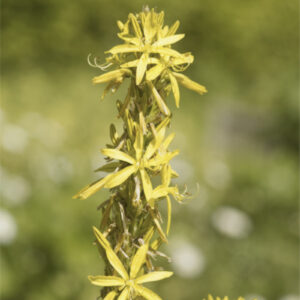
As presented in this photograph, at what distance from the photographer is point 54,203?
4.49 metres

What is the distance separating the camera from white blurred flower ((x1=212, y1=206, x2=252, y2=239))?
179 inches

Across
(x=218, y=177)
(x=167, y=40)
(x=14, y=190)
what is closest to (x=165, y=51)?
(x=167, y=40)

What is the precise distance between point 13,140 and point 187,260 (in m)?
2.38

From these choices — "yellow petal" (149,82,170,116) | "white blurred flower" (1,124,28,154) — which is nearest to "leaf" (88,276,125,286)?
"yellow petal" (149,82,170,116)

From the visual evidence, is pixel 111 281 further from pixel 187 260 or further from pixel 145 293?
pixel 187 260

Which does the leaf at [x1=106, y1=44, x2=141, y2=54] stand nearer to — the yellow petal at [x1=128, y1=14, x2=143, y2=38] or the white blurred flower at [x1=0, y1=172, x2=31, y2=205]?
the yellow petal at [x1=128, y1=14, x2=143, y2=38]

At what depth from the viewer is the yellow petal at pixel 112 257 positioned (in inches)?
49.1

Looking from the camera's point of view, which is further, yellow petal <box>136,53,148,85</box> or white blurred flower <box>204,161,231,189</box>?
white blurred flower <box>204,161,231,189</box>

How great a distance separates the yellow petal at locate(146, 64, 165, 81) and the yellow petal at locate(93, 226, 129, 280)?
0.41m

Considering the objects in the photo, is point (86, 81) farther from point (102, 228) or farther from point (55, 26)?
point (102, 228)

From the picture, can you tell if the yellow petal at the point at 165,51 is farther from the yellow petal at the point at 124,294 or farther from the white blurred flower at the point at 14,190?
the white blurred flower at the point at 14,190

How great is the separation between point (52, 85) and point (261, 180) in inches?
163

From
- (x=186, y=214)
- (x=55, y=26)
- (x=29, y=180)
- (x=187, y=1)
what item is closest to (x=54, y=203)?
(x=29, y=180)

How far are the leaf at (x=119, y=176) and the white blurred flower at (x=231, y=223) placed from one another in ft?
11.3
